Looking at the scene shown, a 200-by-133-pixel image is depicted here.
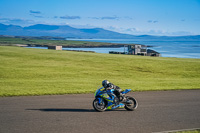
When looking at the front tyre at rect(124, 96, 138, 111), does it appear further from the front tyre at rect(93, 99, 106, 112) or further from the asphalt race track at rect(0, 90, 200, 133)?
the front tyre at rect(93, 99, 106, 112)

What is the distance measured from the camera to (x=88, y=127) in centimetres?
948

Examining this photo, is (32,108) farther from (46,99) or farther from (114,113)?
(114,113)

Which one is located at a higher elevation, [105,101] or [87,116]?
[105,101]

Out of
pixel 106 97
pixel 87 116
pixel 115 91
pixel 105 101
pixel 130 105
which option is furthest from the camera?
pixel 130 105

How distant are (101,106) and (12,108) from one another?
169 inches

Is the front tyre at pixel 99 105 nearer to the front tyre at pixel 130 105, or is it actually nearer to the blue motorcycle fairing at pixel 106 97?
the blue motorcycle fairing at pixel 106 97

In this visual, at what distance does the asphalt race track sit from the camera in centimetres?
938

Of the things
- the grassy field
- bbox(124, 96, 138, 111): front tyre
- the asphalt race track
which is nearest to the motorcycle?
bbox(124, 96, 138, 111): front tyre

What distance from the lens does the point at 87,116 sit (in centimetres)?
1105

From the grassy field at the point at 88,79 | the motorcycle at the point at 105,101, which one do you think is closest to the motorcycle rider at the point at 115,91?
the motorcycle at the point at 105,101

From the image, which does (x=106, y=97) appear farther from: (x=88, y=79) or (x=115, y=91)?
(x=88, y=79)

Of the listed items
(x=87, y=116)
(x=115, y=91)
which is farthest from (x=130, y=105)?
(x=87, y=116)

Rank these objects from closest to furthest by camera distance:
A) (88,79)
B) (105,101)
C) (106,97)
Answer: (106,97), (105,101), (88,79)

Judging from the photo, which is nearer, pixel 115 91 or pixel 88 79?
pixel 115 91
